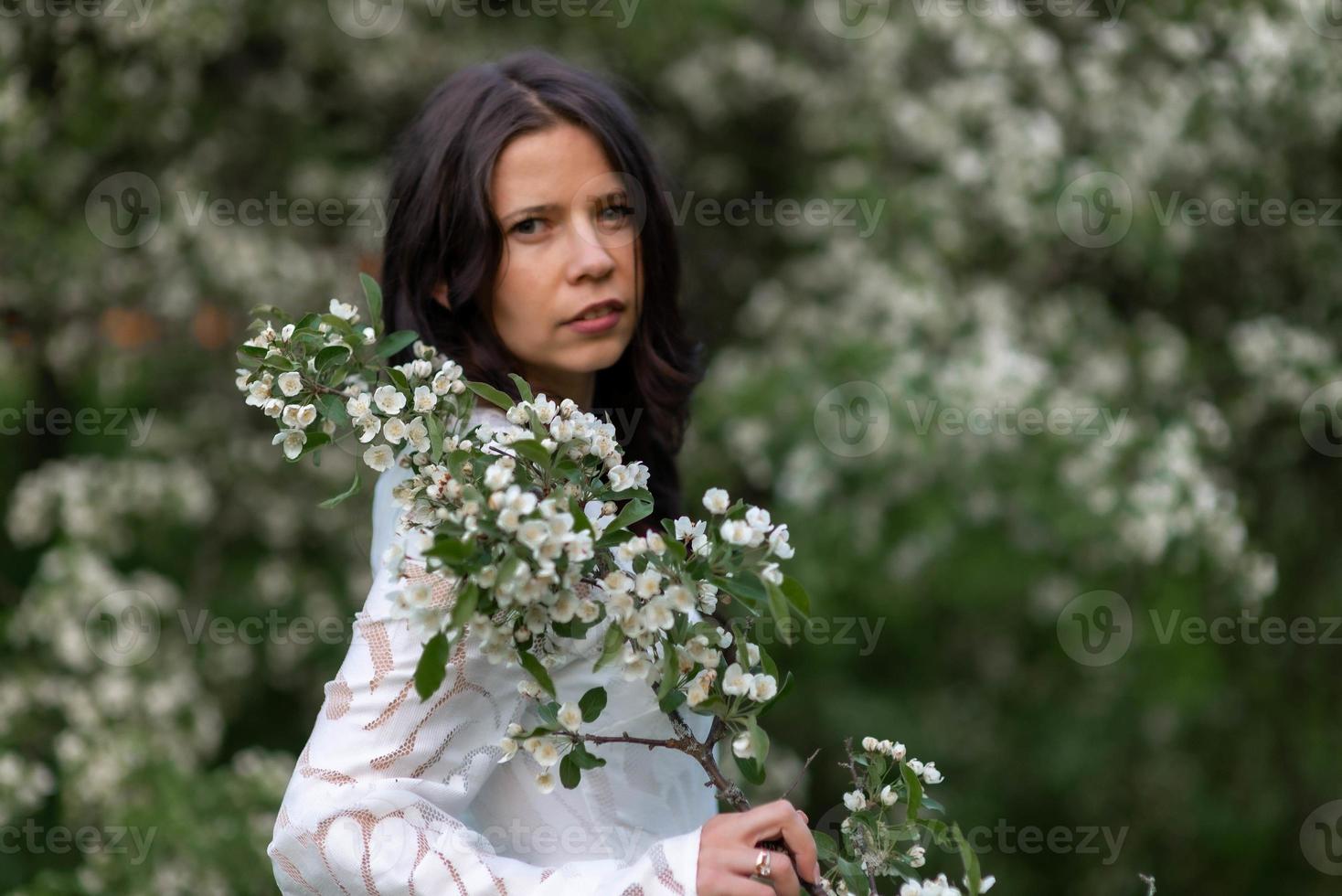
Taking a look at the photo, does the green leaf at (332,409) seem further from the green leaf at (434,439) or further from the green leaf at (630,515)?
the green leaf at (630,515)

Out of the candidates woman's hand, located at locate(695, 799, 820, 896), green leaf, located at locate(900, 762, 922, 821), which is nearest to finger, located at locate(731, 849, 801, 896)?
woman's hand, located at locate(695, 799, 820, 896)

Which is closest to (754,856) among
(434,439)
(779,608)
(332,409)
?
(779,608)

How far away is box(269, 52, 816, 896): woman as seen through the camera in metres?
1.31

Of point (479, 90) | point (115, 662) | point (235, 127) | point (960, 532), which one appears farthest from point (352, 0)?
point (479, 90)

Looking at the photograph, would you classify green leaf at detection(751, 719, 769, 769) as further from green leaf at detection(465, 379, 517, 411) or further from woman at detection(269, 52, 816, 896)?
green leaf at detection(465, 379, 517, 411)

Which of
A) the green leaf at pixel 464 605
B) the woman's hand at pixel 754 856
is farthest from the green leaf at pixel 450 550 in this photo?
the woman's hand at pixel 754 856

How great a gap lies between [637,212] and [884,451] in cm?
224

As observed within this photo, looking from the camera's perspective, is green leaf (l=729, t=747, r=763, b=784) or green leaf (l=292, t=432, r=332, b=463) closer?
green leaf (l=729, t=747, r=763, b=784)

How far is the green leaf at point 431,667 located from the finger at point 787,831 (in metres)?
0.32

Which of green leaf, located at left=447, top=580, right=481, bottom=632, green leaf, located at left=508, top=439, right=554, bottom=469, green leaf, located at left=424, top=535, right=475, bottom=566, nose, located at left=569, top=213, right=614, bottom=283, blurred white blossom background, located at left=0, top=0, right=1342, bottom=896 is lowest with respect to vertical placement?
blurred white blossom background, located at left=0, top=0, right=1342, bottom=896

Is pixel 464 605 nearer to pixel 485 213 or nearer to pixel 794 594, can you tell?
pixel 794 594

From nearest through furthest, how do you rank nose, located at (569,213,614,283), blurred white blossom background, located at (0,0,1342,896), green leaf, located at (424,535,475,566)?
green leaf, located at (424,535,475,566)
nose, located at (569,213,614,283)
blurred white blossom background, located at (0,0,1342,896)

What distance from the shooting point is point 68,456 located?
458 cm

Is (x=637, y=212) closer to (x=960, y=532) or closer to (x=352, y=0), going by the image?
(x=960, y=532)
